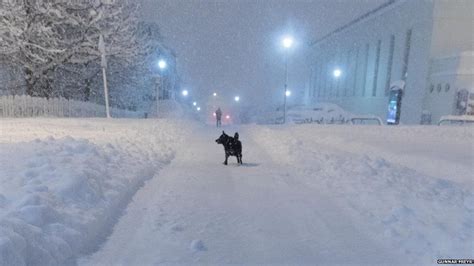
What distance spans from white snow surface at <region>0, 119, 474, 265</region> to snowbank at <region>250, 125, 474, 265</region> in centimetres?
2

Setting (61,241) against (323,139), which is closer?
(61,241)

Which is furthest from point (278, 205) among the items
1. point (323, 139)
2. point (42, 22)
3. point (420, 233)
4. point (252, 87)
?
point (252, 87)

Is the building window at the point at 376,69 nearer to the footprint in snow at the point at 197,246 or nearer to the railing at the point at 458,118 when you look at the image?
the railing at the point at 458,118

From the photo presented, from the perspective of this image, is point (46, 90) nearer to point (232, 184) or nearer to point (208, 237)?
point (232, 184)

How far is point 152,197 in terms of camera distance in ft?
19.7

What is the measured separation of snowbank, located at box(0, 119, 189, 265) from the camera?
336cm

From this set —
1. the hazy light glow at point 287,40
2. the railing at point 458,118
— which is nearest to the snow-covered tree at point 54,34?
the hazy light glow at point 287,40

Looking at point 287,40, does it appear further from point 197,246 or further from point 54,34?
point 197,246

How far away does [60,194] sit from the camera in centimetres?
474

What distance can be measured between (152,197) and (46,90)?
71.6 ft

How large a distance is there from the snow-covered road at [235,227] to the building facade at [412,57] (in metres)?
30.6

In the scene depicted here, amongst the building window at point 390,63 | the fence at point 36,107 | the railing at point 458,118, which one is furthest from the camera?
the building window at point 390,63

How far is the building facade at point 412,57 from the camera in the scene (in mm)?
31658

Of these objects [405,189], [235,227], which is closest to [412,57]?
[405,189]
